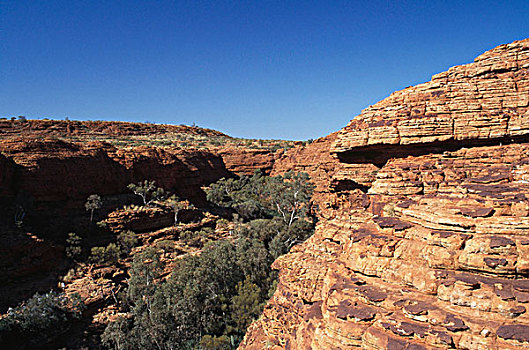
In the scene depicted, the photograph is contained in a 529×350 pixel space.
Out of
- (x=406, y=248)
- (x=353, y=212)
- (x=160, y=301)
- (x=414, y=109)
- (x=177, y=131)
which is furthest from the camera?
(x=177, y=131)

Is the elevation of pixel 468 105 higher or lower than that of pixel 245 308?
higher

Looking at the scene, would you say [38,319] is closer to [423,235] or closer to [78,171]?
[78,171]

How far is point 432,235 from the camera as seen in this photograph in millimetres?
7609

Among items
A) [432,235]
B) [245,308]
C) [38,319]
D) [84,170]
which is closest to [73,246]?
[84,170]

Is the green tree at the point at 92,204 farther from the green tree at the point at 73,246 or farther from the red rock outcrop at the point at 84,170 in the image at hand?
the green tree at the point at 73,246

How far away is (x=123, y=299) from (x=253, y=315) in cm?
1029

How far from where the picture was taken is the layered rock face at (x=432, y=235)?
6445 mm

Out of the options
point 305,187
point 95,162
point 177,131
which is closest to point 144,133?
point 177,131

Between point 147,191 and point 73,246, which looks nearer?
point 73,246

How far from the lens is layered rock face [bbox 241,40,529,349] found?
6.45 meters

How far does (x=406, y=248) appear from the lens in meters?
7.89

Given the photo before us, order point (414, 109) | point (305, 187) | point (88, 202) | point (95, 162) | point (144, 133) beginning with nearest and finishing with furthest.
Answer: point (414, 109), point (88, 202), point (95, 162), point (305, 187), point (144, 133)

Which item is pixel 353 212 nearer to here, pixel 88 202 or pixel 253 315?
pixel 253 315

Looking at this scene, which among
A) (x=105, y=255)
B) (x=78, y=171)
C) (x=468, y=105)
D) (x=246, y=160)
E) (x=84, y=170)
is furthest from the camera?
(x=246, y=160)
